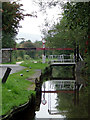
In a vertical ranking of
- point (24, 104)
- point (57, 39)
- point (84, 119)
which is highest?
point (57, 39)

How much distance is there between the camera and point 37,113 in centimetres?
458

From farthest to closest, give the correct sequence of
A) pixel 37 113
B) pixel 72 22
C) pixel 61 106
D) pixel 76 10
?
pixel 72 22 → pixel 76 10 → pixel 61 106 → pixel 37 113

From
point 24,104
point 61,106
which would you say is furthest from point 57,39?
point 24,104

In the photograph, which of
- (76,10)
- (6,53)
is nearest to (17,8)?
(76,10)

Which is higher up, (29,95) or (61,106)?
(29,95)

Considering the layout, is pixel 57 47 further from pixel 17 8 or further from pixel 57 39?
pixel 17 8

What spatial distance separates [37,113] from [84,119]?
3.59 ft

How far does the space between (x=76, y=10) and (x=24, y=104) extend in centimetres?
322

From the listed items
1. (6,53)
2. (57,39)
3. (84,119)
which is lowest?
(84,119)

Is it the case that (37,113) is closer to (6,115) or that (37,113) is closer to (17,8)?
(6,115)

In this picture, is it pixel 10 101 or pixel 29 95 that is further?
pixel 29 95

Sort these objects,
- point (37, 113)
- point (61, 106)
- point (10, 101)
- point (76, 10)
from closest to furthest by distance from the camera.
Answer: point (10, 101) → point (37, 113) → point (61, 106) → point (76, 10)

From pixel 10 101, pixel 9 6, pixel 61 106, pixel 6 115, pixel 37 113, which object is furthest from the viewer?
pixel 61 106

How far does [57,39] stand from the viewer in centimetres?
1808
